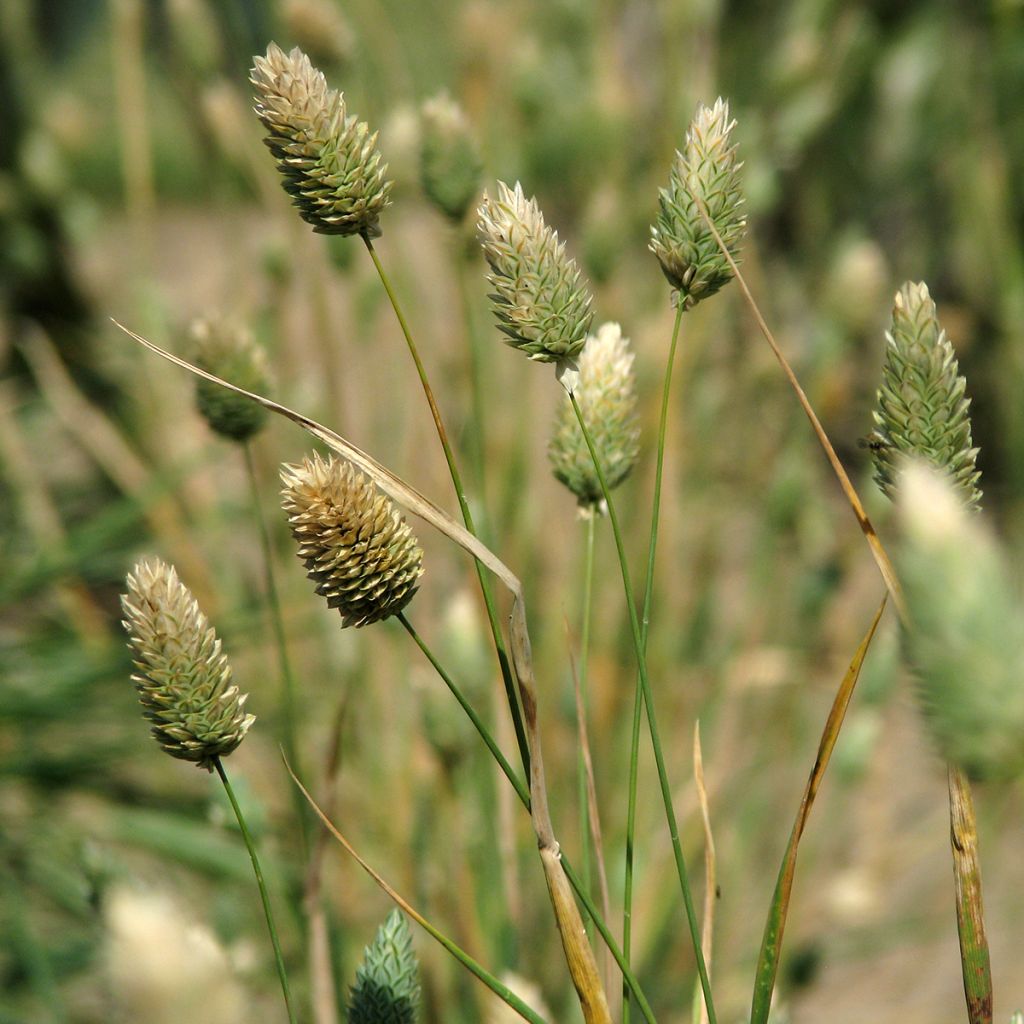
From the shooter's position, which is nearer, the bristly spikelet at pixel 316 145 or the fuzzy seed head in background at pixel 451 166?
the bristly spikelet at pixel 316 145

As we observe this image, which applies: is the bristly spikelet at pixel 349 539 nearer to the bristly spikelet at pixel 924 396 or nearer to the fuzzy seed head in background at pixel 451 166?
the bristly spikelet at pixel 924 396

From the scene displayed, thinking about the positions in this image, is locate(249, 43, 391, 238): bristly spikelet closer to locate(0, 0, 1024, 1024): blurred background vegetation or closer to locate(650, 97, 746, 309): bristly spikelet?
locate(650, 97, 746, 309): bristly spikelet

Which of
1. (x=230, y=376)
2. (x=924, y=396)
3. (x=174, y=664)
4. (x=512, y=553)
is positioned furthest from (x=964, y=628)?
(x=512, y=553)

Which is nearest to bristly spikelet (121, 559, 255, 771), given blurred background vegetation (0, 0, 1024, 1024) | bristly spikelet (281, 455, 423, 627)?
bristly spikelet (281, 455, 423, 627)

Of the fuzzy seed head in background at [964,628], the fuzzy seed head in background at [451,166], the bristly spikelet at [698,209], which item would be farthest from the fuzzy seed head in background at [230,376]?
the fuzzy seed head in background at [964,628]

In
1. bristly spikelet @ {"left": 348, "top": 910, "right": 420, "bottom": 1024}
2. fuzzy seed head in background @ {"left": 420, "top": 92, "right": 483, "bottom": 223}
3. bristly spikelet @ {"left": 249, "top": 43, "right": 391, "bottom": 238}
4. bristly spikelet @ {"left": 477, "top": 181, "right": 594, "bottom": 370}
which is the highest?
fuzzy seed head in background @ {"left": 420, "top": 92, "right": 483, "bottom": 223}

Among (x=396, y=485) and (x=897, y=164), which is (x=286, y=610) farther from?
(x=897, y=164)

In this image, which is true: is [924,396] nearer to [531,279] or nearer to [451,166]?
[531,279]

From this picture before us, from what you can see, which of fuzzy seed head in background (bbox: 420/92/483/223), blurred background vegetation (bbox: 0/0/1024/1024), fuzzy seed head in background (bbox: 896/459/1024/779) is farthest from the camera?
blurred background vegetation (bbox: 0/0/1024/1024)
